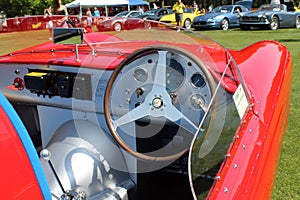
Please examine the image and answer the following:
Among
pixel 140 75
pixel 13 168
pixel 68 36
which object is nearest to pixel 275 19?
pixel 68 36

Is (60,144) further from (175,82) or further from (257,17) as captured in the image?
(257,17)

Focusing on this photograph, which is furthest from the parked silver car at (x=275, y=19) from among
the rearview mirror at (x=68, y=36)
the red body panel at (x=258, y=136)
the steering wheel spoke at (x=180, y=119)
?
the steering wheel spoke at (x=180, y=119)

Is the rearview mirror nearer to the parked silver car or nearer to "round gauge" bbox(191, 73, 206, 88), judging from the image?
"round gauge" bbox(191, 73, 206, 88)

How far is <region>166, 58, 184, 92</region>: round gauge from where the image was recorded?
1.89 metres

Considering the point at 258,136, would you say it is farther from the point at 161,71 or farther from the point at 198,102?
the point at 161,71

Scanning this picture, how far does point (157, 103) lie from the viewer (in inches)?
74.5

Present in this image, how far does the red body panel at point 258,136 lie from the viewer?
153 centimetres

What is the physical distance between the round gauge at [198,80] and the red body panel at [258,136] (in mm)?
283

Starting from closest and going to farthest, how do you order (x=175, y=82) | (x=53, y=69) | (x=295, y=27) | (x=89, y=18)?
(x=175, y=82) < (x=53, y=69) < (x=89, y=18) < (x=295, y=27)

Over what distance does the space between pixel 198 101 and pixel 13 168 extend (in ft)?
3.47

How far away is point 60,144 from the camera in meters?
2.10

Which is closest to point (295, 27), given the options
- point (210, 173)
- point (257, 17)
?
point (257, 17)

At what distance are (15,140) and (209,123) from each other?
83 centimetres

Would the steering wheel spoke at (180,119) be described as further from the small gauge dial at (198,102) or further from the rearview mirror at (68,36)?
the rearview mirror at (68,36)
